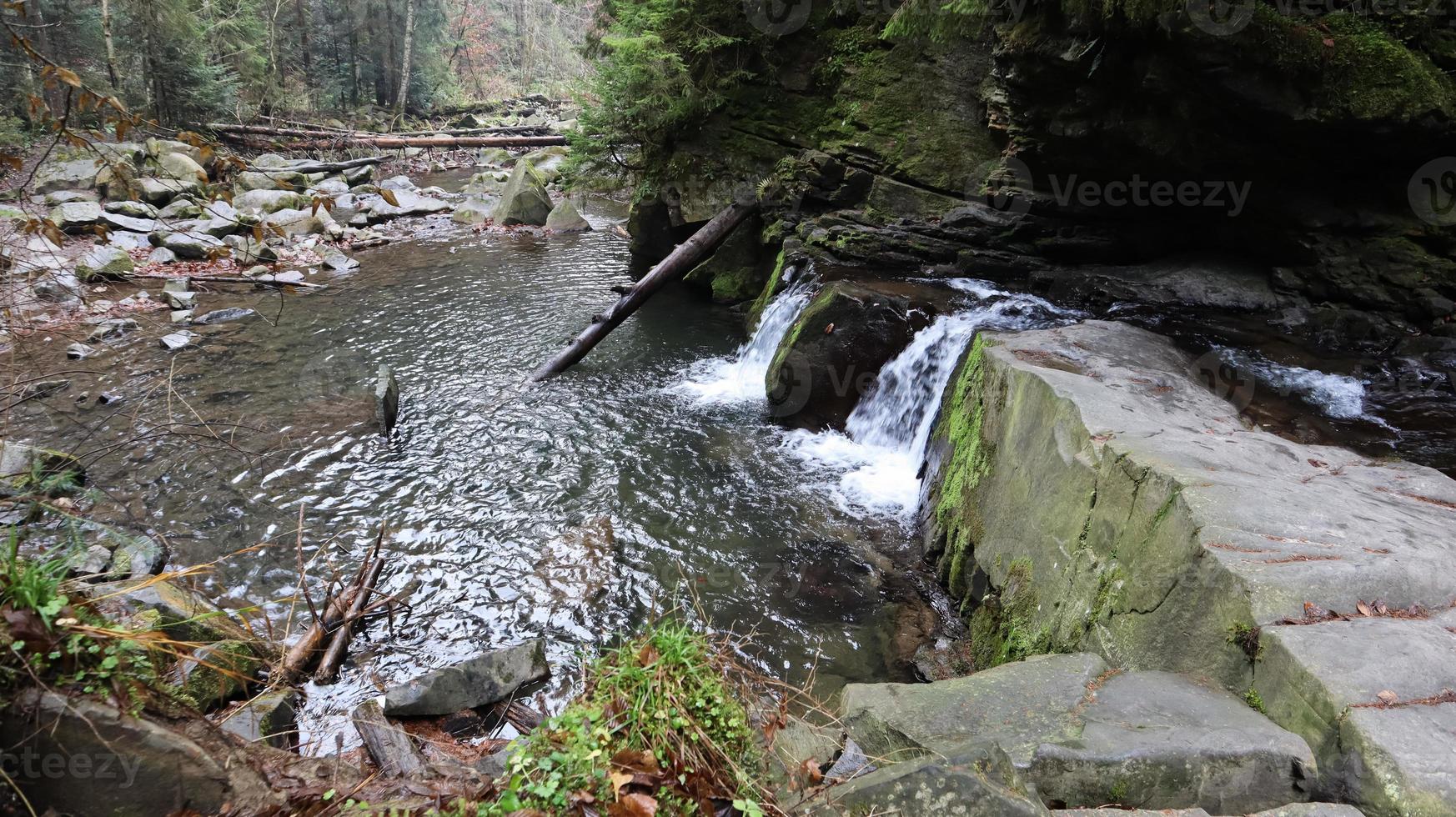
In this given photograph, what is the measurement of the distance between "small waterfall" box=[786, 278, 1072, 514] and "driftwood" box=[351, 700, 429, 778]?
15.6ft

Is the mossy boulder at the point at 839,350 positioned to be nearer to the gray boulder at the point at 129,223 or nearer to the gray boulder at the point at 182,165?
the gray boulder at the point at 129,223

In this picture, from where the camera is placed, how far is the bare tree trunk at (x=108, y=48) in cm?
1770

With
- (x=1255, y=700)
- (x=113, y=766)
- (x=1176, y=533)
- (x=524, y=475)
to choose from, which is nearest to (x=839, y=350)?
(x=524, y=475)

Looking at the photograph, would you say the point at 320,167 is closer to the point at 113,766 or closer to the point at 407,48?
the point at 407,48

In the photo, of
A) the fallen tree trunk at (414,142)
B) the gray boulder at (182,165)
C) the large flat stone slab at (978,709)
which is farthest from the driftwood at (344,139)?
the large flat stone slab at (978,709)

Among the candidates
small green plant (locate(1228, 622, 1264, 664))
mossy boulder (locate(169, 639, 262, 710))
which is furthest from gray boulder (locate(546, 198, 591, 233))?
small green plant (locate(1228, 622, 1264, 664))

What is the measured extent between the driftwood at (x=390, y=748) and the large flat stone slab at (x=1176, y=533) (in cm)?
374

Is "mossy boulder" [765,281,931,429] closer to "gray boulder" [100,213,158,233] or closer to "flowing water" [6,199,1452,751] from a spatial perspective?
"flowing water" [6,199,1452,751]

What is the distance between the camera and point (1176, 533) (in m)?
3.67

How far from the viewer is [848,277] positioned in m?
9.59

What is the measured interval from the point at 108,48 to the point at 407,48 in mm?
15331

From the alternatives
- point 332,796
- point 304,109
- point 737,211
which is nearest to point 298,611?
point 332,796

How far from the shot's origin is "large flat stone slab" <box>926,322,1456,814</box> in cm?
296

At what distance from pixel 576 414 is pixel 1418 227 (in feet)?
30.8
